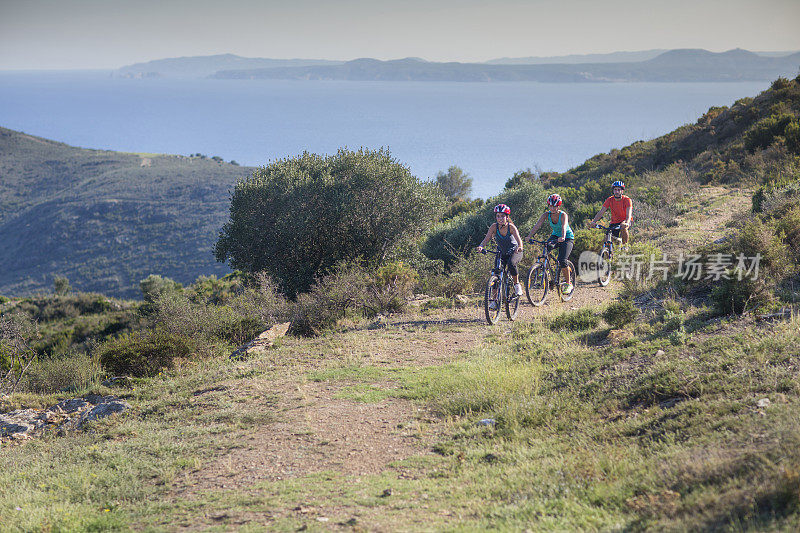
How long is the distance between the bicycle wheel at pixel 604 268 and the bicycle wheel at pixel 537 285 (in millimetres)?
2227

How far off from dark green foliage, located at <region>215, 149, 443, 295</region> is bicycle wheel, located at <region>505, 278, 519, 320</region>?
1010 cm

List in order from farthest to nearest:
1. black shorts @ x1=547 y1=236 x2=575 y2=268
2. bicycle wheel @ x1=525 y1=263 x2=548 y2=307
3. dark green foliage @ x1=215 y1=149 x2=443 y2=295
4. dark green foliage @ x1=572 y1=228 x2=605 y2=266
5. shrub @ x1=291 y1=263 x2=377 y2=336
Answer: dark green foliage @ x1=215 y1=149 x2=443 y2=295, dark green foliage @ x1=572 y1=228 x2=605 y2=266, shrub @ x1=291 y1=263 x2=377 y2=336, bicycle wheel @ x1=525 y1=263 x2=548 y2=307, black shorts @ x1=547 y1=236 x2=575 y2=268

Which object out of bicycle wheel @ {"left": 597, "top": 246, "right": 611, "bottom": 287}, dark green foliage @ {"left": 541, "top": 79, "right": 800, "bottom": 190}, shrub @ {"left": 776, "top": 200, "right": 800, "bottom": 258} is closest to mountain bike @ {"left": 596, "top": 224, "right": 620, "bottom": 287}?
bicycle wheel @ {"left": 597, "top": 246, "right": 611, "bottom": 287}

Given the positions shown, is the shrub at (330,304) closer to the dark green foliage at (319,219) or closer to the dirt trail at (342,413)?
the dirt trail at (342,413)

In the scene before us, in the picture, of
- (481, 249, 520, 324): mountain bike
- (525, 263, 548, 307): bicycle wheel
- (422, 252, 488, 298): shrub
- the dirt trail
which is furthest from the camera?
(422, 252, 488, 298): shrub

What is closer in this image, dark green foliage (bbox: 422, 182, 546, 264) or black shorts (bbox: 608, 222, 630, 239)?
black shorts (bbox: 608, 222, 630, 239)

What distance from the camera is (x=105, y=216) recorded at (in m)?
120

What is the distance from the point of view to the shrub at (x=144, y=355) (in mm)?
9703

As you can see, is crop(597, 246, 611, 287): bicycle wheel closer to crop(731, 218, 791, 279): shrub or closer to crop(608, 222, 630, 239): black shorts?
crop(608, 222, 630, 239): black shorts

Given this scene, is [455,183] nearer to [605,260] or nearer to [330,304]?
[605,260]

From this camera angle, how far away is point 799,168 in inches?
706

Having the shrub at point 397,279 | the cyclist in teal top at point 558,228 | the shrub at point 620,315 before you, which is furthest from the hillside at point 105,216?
the shrub at point 620,315

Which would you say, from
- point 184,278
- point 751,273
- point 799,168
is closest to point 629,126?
point 184,278

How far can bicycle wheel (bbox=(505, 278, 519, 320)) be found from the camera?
1055cm
